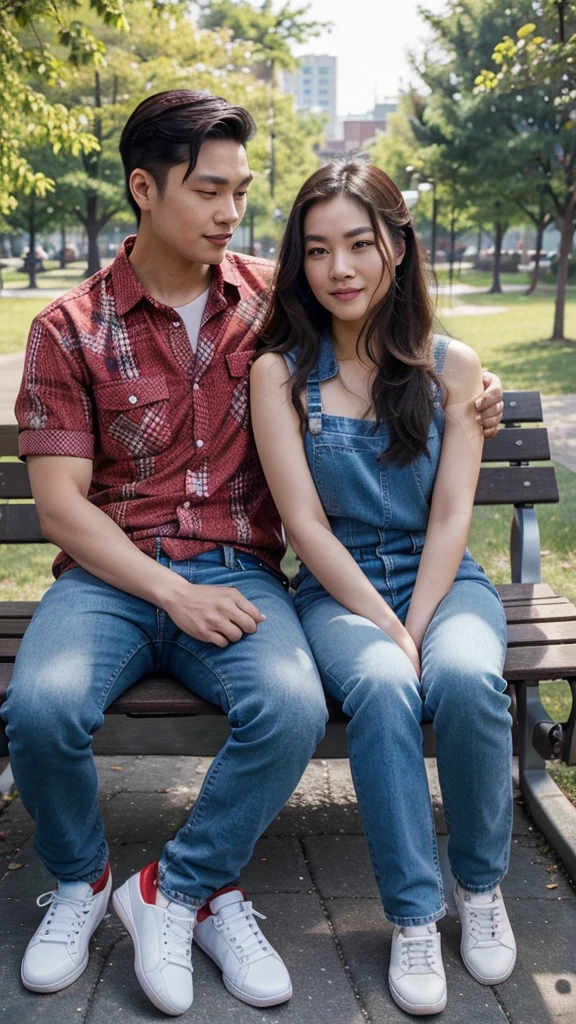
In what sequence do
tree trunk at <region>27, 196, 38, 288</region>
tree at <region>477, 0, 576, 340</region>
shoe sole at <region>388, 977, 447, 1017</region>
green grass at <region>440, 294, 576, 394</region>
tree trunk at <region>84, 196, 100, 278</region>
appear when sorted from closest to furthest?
shoe sole at <region>388, 977, 447, 1017</region>, tree at <region>477, 0, 576, 340</region>, green grass at <region>440, 294, 576, 394</region>, tree trunk at <region>84, 196, 100, 278</region>, tree trunk at <region>27, 196, 38, 288</region>

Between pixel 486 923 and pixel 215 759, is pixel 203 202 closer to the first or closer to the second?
pixel 215 759

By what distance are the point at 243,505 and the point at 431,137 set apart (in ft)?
86.4

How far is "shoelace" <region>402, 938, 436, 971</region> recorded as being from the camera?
248 centimetres

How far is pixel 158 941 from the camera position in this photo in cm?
252

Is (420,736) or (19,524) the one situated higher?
(19,524)

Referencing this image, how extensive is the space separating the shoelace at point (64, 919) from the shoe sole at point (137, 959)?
76 mm

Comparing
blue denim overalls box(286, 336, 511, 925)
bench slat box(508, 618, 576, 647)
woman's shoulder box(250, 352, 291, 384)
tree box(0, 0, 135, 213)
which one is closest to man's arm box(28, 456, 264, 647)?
blue denim overalls box(286, 336, 511, 925)

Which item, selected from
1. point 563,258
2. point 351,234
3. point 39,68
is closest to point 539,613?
point 351,234

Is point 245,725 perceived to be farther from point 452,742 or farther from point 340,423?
point 340,423

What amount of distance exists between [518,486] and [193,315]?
4.04 ft

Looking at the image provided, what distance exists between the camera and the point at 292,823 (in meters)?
3.40

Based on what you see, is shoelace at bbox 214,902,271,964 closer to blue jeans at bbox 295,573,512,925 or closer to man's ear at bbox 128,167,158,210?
blue jeans at bbox 295,573,512,925

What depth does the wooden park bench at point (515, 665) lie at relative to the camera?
9.16ft

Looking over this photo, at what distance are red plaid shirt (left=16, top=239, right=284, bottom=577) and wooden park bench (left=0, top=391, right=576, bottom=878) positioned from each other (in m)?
0.42
